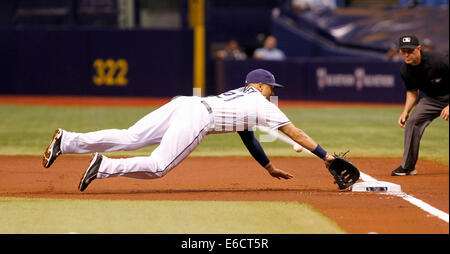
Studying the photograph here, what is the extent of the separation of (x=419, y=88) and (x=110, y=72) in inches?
655

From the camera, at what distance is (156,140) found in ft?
24.2

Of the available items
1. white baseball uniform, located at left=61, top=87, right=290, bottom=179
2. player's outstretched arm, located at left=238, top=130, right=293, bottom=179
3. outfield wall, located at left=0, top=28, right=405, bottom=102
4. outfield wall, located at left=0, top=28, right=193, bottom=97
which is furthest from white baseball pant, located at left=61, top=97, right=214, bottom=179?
outfield wall, located at left=0, top=28, right=193, bottom=97

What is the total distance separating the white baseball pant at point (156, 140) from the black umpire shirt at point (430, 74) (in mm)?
2812

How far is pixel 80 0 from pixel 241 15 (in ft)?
35.5

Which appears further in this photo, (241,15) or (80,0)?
(241,15)

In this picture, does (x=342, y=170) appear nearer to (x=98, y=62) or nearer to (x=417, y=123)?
(x=417, y=123)

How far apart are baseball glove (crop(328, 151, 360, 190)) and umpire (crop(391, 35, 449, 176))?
1595 mm

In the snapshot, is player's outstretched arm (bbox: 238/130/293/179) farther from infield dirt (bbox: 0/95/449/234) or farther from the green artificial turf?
the green artificial turf

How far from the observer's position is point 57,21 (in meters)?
25.2

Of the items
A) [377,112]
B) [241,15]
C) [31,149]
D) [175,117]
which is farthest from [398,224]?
[241,15]

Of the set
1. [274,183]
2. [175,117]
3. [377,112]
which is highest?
[175,117]

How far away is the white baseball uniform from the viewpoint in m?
6.97

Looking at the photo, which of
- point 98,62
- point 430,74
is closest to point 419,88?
point 430,74

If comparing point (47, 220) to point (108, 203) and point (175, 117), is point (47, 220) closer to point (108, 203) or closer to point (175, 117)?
point (108, 203)
